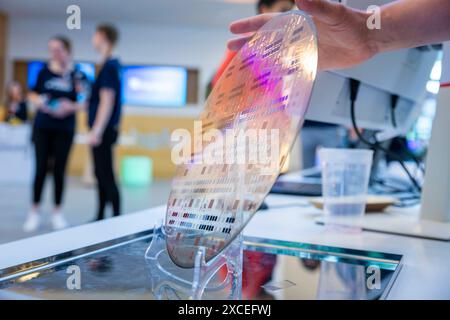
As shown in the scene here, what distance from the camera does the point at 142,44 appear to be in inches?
285

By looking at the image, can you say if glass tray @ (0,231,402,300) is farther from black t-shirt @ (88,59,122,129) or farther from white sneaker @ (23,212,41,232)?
white sneaker @ (23,212,41,232)

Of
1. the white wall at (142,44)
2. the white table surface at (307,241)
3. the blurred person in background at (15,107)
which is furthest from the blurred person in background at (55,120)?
the white wall at (142,44)

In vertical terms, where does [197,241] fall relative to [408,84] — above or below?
below

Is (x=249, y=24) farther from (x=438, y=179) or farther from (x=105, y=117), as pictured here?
(x=105, y=117)

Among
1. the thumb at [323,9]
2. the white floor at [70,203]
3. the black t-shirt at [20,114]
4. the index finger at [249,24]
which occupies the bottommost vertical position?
the white floor at [70,203]

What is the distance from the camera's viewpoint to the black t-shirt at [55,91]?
2.89 metres

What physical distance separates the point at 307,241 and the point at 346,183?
15 cm

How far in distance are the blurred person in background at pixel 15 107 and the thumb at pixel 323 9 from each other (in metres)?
5.68

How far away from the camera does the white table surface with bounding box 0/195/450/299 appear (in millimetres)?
448

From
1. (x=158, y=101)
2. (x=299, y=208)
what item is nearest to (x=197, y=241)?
(x=299, y=208)

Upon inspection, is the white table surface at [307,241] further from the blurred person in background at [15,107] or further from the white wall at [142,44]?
the white wall at [142,44]

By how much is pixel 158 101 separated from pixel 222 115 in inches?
275

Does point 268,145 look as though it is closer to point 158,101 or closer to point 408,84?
point 408,84

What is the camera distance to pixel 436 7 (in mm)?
542
